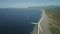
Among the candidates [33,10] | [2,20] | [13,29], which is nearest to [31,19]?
[33,10]

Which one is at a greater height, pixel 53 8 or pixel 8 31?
pixel 53 8

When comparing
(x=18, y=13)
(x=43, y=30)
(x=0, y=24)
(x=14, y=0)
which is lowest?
(x=43, y=30)

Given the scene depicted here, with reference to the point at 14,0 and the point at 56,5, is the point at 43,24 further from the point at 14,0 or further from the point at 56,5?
the point at 14,0
